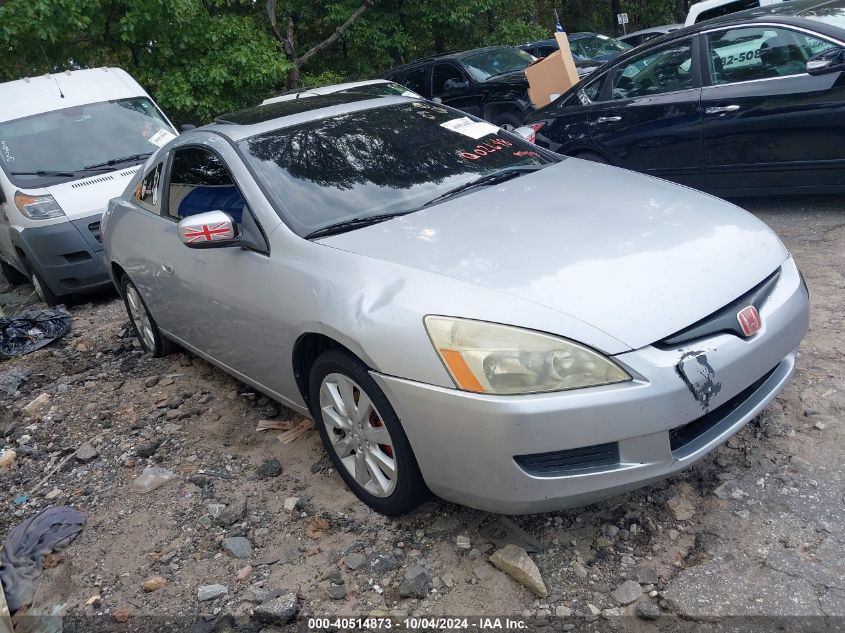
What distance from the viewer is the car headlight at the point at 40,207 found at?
7.34m

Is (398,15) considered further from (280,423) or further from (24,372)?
(280,423)

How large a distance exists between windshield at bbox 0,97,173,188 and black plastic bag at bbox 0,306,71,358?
151 centimetres

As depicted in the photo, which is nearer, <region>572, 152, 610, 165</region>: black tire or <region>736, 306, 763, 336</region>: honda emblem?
<region>736, 306, 763, 336</region>: honda emblem

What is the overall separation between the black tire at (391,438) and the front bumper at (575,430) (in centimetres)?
8

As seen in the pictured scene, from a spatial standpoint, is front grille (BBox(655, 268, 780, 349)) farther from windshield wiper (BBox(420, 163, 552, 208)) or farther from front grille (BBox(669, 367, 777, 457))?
windshield wiper (BBox(420, 163, 552, 208))

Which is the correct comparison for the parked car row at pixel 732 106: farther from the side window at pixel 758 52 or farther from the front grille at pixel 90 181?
the front grille at pixel 90 181

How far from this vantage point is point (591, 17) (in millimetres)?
27203

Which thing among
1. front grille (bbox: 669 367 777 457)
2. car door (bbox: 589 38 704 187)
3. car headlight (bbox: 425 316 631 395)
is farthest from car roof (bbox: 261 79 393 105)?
front grille (bbox: 669 367 777 457)

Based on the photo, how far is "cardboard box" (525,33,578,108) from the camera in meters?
8.76

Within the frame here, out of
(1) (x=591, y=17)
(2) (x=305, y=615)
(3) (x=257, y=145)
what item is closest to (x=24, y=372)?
(3) (x=257, y=145)

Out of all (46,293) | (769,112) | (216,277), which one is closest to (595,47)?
(769,112)

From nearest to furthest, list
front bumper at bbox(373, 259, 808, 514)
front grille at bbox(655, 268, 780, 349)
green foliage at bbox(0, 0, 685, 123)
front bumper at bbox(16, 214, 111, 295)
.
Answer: front bumper at bbox(373, 259, 808, 514)
front grille at bbox(655, 268, 780, 349)
front bumper at bbox(16, 214, 111, 295)
green foliage at bbox(0, 0, 685, 123)

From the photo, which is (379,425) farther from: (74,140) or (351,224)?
(74,140)

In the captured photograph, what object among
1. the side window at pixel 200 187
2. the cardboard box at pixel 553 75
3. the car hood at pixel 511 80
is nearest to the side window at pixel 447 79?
the car hood at pixel 511 80
